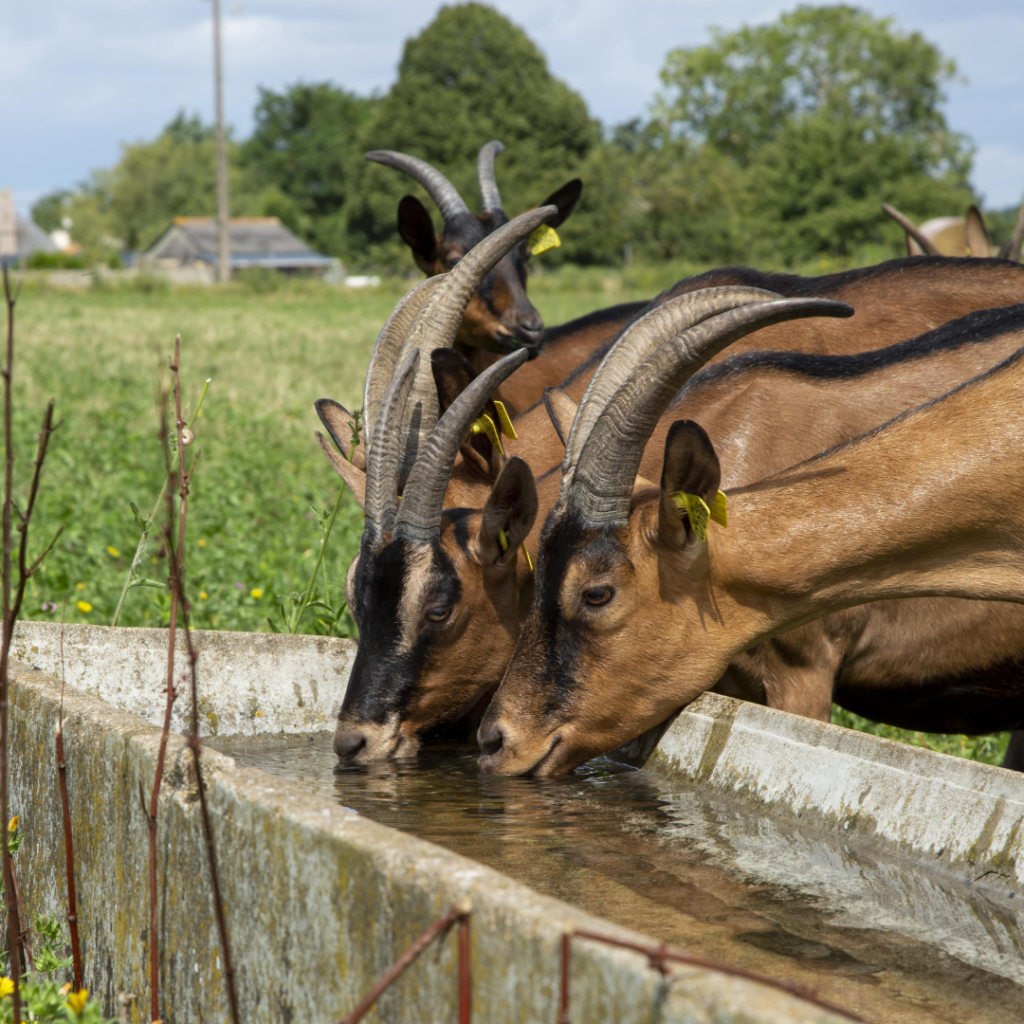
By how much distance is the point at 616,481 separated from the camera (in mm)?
3570

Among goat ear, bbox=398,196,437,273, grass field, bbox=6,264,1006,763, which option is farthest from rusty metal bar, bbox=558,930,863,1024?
goat ear, bbox=398,196,437,273

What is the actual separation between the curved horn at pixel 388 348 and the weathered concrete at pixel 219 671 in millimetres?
839

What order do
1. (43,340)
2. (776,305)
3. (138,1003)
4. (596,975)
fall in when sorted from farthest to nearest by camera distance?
(43,340), (776,305), (138,1003), (596,975)

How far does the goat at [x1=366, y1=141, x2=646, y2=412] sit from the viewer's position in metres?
6.76

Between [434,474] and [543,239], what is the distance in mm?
3766

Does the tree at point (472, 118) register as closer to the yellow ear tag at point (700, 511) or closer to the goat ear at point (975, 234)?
A: the goat ear at point (975, 234)

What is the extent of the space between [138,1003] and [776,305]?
2.26 meters

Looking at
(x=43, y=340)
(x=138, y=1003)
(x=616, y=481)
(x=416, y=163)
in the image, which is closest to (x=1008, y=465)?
(x=616, y=481)

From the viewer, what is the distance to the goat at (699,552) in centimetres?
338

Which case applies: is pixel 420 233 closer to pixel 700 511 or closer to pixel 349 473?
pixel 349 473

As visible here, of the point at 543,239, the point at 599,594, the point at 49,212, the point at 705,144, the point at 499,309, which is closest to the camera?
the point at 599,594

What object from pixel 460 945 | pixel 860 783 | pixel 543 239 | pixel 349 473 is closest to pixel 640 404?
pixel 860 783

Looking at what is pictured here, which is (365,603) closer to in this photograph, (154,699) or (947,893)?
(154,699)

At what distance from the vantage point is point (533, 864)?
3066mm
